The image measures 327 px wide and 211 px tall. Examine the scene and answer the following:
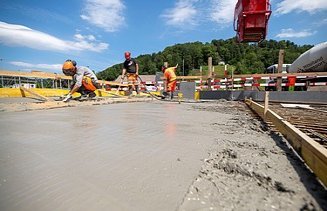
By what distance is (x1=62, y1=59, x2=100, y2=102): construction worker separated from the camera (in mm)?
5895

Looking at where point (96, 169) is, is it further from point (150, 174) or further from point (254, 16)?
point (254, 16)

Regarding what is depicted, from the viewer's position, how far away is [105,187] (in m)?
1.16

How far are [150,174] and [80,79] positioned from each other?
17.5 ft

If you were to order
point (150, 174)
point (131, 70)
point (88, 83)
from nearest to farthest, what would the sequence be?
point (150, 174), point (88, 83), point (131, 70)

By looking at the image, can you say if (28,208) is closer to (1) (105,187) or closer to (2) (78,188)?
(2) (78,188)

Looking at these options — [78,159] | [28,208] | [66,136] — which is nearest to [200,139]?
[78,159]

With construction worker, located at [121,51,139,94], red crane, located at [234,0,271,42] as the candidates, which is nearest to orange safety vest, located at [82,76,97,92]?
construction worker, located at [121,51,139,94]

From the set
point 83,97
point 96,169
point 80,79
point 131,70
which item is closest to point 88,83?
point 83,97

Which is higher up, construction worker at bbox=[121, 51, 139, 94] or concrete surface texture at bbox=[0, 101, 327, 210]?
construction worker at bbox=[121, 51, 139, 94]

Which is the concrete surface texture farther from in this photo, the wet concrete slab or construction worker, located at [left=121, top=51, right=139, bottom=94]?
construction worker, located at [left=121, top=51, right=139, bottom=94]

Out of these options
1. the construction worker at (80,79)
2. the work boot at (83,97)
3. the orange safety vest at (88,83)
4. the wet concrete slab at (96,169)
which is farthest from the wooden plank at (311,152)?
the orange safety vest at (88,83)

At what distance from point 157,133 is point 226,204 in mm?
1503

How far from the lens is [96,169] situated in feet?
4.53

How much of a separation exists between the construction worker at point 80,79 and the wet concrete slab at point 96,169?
3.77 meters
